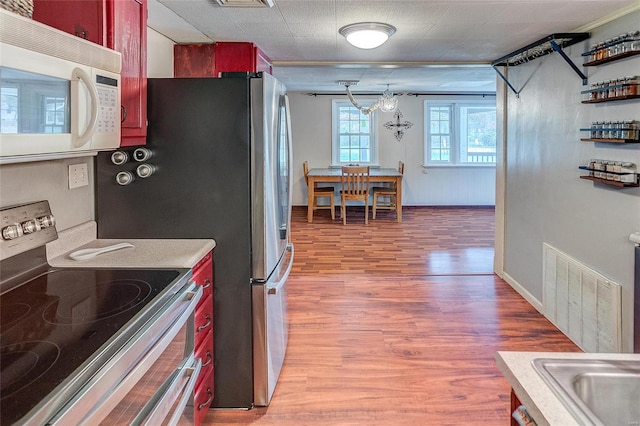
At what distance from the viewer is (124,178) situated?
6.91ft

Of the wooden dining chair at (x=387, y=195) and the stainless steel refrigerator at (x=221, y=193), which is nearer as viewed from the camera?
the stainless steel refrigerator at (x=221, y=193)

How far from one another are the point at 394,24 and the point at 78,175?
2.05m

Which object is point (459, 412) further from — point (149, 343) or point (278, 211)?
point (149, 343)

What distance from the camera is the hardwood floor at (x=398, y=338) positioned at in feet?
7.35

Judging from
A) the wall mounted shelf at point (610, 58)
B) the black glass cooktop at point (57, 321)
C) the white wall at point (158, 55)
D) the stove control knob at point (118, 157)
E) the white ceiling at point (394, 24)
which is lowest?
the black glass cooktop at point (57, 321)

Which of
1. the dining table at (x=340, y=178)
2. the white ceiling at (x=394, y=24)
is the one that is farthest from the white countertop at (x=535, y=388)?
the dining table at (x=340, y=178)

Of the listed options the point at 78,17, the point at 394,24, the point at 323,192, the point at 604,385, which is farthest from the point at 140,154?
the point at 323,192

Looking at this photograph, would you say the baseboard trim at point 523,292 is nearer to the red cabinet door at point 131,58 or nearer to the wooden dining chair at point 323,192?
the red cabinet door at point 131,58

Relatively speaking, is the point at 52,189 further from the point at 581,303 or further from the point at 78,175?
the point at 581,303

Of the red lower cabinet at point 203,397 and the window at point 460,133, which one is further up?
the window at point 460,133

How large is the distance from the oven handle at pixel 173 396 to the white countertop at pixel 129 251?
0.40 metres

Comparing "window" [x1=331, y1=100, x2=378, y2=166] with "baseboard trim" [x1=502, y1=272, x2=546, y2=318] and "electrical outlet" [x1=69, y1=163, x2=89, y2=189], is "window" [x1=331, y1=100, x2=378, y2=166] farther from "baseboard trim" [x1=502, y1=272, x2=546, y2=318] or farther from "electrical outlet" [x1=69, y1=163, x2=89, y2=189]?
"electrical outlet" [x1=69, y1=163, x2=89, y2=189]

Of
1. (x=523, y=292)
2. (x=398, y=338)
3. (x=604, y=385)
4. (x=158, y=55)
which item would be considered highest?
(x=158, y=55)

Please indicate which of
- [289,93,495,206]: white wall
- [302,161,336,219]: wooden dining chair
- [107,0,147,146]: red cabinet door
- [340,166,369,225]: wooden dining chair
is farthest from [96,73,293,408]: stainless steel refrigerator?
[289,93,495,206]: white wall
